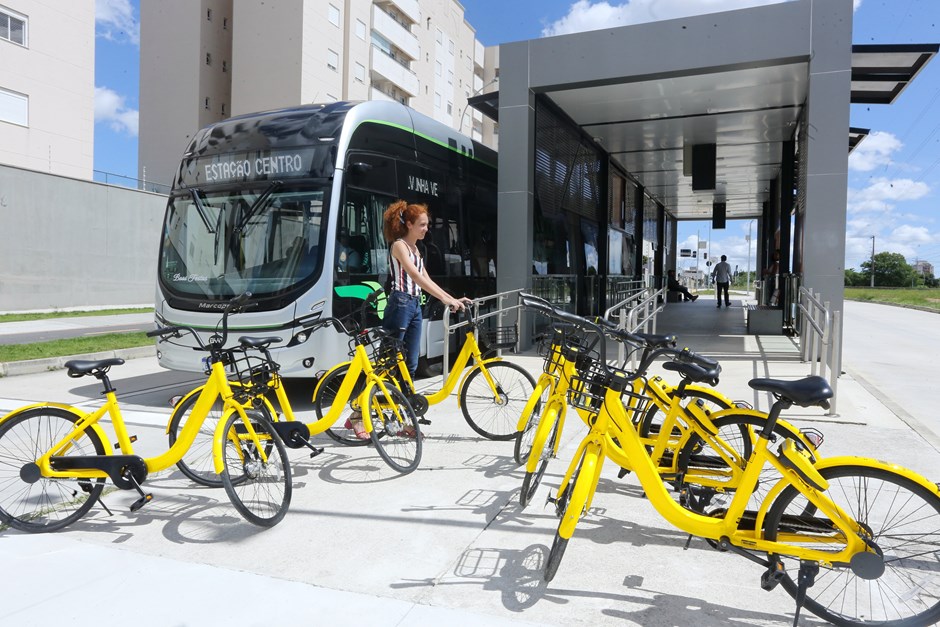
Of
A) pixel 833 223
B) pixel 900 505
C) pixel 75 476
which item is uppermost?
pixel 833 223

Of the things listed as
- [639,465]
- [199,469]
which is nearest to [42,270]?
[199,469]

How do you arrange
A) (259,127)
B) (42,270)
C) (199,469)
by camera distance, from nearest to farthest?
(199,469), (259,127), (42,270)

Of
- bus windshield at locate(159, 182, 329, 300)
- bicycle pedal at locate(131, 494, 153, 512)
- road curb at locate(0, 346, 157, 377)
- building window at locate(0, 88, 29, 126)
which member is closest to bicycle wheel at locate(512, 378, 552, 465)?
bicycle pedal at locate(131, 494, 153, 512)

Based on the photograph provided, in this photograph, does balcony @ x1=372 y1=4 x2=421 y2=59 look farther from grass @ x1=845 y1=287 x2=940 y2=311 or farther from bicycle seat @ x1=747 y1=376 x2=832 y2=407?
bicycle seat @ x1=747 y1=376 x2=832 y2=407

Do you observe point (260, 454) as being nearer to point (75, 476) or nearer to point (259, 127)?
point (75, 476)

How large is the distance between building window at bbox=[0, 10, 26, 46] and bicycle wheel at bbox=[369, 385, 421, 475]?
85.0ft

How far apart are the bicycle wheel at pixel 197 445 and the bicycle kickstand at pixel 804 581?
3.12m

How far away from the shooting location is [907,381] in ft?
30.1

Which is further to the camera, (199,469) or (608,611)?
(199,469)

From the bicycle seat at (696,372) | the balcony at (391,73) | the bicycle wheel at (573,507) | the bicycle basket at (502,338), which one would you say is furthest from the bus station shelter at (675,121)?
the balcony at (391,73)

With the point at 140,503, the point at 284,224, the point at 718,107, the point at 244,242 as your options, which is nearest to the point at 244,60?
the point at 718,107

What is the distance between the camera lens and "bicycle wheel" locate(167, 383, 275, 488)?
4312 millimetres

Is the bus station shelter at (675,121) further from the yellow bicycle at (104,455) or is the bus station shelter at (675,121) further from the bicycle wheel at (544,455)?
the yellow bicycle at (104,455)

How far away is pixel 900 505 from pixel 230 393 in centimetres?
324
